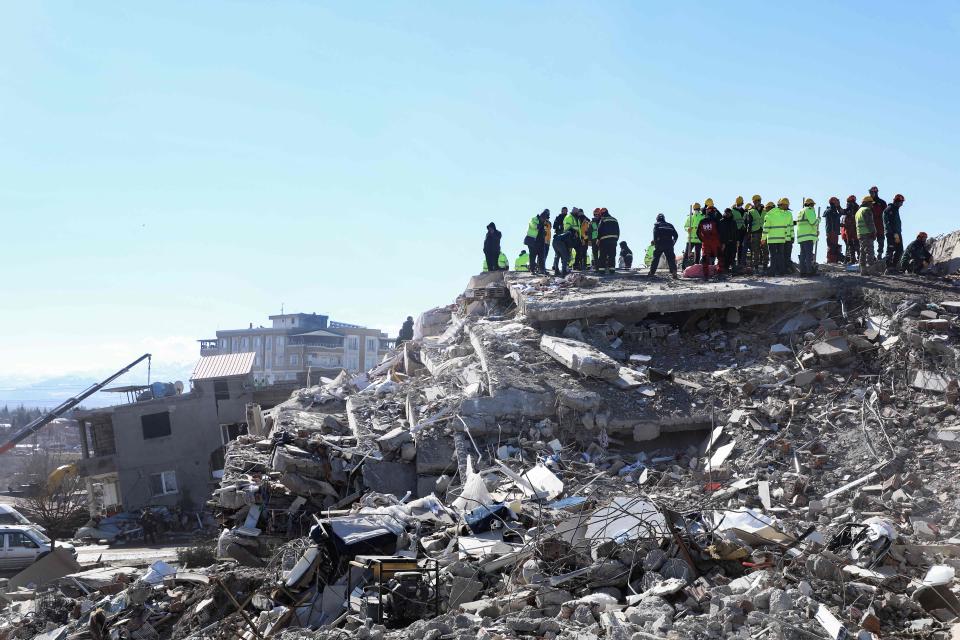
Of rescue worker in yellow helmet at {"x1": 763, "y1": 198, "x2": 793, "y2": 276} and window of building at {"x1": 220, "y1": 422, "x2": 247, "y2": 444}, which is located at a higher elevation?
rescue worker in yellow helmet at {"x1": 763, "y1": 198, "x2": 793, "y2": 276}

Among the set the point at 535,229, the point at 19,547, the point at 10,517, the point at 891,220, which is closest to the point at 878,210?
the point at 891,220


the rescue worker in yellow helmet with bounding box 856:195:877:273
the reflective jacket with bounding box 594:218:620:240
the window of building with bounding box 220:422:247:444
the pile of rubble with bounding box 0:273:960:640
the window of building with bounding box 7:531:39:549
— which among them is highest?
the reflective jacket with bounding box 594:218:620:240

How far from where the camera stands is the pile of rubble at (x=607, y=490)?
5.60 m

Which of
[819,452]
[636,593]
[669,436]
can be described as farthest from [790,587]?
[669,436]

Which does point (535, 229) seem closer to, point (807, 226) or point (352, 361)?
point (807, 226)

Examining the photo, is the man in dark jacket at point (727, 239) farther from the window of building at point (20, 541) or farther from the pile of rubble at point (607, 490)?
the window of building at point (20, 541)

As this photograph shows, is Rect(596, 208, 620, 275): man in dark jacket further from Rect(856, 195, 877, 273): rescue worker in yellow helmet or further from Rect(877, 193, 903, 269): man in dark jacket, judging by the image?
Rect(877, 193, 903, 269): man in dark jacket

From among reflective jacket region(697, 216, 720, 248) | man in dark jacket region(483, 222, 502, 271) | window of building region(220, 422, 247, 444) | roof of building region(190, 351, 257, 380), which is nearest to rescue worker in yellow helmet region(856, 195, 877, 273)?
reflective jacket region(697, 216, 720, 248)

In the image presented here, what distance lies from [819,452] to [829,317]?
315cm

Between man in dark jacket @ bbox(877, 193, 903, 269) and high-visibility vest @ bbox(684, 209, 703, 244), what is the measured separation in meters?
3.00

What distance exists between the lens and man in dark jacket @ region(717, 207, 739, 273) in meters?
12.9

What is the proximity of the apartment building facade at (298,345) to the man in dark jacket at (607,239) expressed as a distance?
99.7 feet

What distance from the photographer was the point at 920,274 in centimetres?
1245

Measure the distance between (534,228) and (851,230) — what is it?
5786 mm
